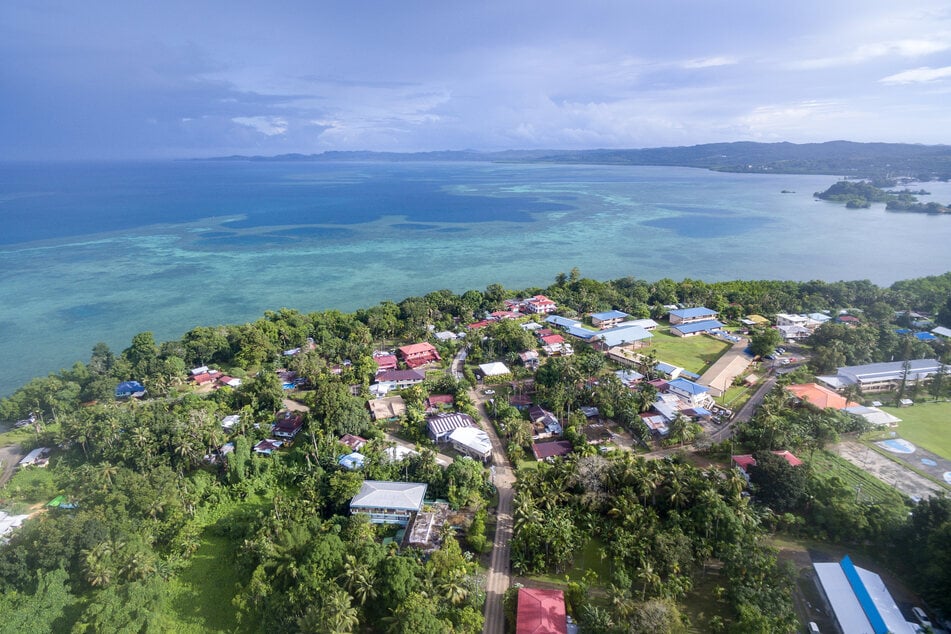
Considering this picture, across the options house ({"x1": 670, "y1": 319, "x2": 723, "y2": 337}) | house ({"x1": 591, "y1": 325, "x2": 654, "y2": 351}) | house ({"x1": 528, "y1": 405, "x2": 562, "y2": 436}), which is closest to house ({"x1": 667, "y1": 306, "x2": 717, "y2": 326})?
house ({"x1": 670, "y1": 319, "x2": 723, "y2": 337})

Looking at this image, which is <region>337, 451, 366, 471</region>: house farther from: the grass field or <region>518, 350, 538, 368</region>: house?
the grass field

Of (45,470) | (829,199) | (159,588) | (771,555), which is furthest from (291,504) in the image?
(829,199)

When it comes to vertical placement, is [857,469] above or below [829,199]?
below

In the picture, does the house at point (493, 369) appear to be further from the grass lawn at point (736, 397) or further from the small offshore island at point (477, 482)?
the grass lawn at point (736, 397)

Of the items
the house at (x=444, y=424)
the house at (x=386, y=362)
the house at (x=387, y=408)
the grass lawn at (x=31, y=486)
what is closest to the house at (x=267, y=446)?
the house at (x=387, y=408)

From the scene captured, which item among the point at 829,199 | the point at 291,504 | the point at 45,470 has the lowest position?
the point at 45,470

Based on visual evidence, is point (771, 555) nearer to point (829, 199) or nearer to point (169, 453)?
point (169, 453)
